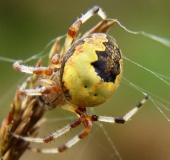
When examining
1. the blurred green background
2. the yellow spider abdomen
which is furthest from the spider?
the blurred green background

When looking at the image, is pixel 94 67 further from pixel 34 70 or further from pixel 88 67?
pixel 34 70

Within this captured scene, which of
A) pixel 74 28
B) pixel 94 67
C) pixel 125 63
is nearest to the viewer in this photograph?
pixel 94 67

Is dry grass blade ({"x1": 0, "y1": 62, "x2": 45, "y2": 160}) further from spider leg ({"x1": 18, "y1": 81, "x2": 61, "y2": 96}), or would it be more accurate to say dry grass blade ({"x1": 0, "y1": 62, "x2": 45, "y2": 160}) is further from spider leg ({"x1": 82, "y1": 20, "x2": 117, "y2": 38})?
spider leg ({"x1": 82, "y1": 20, "x2": 117, "y2": 38})

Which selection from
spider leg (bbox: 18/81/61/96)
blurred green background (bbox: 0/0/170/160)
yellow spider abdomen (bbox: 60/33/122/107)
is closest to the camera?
yellow spider abdomen (bbox: 60/33/122/107)

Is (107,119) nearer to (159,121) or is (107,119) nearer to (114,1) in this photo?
(159,121)

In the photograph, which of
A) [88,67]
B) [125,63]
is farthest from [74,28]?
[125,63]
